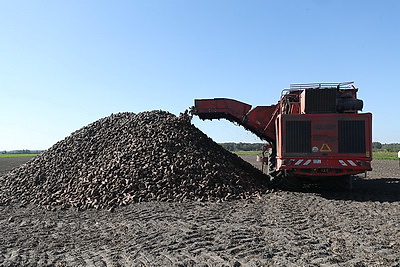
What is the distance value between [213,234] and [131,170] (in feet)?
17.0

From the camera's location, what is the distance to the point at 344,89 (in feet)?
40.0

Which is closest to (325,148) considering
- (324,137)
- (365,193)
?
(324,137)

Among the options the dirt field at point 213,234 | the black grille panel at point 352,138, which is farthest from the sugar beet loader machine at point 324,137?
the dirt field at point 213,234

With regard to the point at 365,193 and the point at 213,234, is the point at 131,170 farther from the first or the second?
the point at 365,193

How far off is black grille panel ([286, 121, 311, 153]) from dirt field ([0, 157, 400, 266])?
154 centimetres

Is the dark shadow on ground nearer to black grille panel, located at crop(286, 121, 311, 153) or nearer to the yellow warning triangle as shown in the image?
the yellow warning triangle

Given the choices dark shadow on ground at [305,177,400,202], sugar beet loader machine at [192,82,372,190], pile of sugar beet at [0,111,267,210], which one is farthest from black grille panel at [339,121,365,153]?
pile of sugar beet at [0,111,267,210]

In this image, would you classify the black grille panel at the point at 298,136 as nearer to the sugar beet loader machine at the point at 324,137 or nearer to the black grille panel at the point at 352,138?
the sugar beet loader machine at the point at 324,137

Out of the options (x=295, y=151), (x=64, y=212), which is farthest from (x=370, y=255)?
(x=64, y=212)

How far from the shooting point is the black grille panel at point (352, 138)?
10969mm

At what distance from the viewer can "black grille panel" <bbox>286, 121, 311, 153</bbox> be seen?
11.1 meters

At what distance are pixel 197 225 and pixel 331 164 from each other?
5.26 meters

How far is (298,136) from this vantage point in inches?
439

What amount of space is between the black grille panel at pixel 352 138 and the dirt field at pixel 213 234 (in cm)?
150
